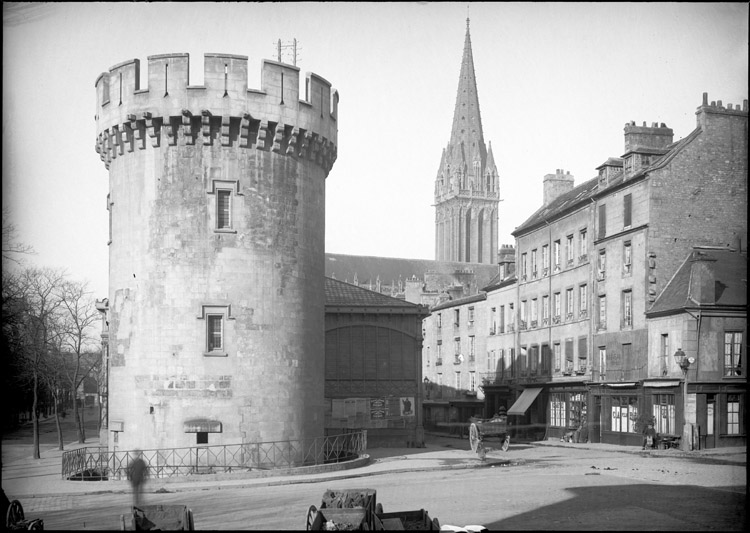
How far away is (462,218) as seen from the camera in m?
161

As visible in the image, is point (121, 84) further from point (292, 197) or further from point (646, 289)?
point (646, 289)

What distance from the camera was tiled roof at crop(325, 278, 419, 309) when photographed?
41.4m

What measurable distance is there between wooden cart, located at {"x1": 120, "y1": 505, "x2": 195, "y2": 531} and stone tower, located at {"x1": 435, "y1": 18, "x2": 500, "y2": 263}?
14535 cm

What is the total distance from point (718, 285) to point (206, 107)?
2433 cm

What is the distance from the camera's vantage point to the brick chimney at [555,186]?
195ft

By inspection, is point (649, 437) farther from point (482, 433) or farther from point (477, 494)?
point (477, 494)

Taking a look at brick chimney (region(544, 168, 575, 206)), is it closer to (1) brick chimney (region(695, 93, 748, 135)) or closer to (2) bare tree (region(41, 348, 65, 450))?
(1) brick chimney (region(695, 93, 748, 135))

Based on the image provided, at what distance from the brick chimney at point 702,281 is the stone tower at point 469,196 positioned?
118m

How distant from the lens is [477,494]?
22391 mm

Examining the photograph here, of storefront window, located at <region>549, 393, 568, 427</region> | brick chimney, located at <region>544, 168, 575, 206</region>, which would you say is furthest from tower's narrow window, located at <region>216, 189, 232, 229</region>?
brick chimney, located at <region>544, 168, 575, 206</region>

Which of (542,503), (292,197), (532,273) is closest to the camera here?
(542,503)

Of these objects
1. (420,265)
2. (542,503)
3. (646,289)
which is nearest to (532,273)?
(646,289)

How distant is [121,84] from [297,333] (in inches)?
399

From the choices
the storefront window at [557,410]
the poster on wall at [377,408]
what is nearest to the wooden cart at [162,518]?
the poster on wall at [377,408]
